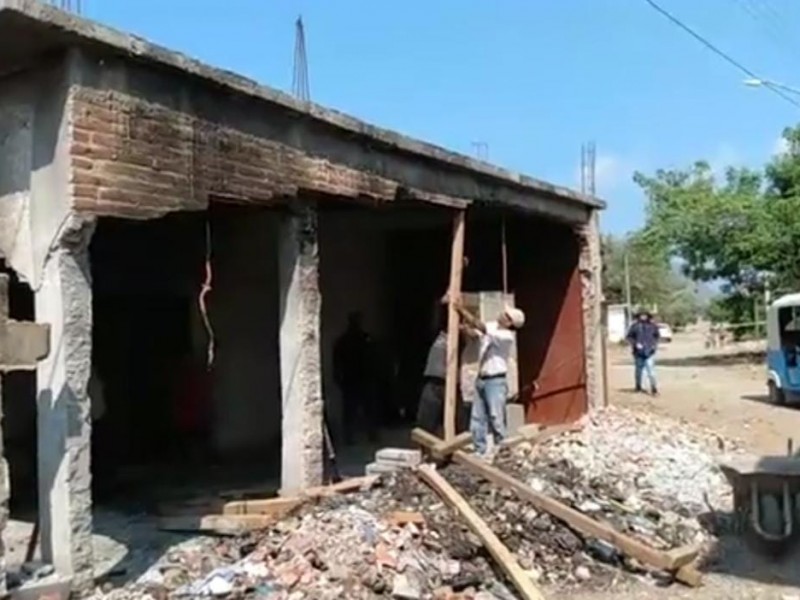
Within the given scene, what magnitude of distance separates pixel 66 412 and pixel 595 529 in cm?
438

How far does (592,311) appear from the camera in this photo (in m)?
15.1

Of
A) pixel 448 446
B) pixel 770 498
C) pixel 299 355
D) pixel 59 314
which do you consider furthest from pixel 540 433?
pixel 59 314

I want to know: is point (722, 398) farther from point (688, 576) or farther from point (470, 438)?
point (688, 576)

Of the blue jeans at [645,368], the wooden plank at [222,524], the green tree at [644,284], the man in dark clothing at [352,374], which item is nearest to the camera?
the wooden plank at [222,524]

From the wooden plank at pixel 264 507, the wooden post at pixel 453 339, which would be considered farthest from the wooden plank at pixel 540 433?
the wooden plank at pixel 264 507

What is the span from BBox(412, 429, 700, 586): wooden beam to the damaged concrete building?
5.59 ft

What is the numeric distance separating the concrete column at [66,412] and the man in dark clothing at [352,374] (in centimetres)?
731

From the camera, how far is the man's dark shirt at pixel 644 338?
67.8 ft

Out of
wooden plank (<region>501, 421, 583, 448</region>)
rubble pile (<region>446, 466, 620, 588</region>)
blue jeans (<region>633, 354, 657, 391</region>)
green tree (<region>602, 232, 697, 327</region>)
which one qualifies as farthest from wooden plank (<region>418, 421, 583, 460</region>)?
green tree (<region>602, 232, 697, 327</region>)

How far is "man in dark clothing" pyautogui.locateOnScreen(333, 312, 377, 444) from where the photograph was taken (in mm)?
13805

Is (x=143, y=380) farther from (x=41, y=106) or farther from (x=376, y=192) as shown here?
(x=41, y=106)

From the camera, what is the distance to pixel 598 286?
605 inches

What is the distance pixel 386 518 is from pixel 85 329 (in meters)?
3.09

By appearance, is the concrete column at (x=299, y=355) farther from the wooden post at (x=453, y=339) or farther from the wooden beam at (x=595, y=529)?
the wooden post at (x=453, y=339)
